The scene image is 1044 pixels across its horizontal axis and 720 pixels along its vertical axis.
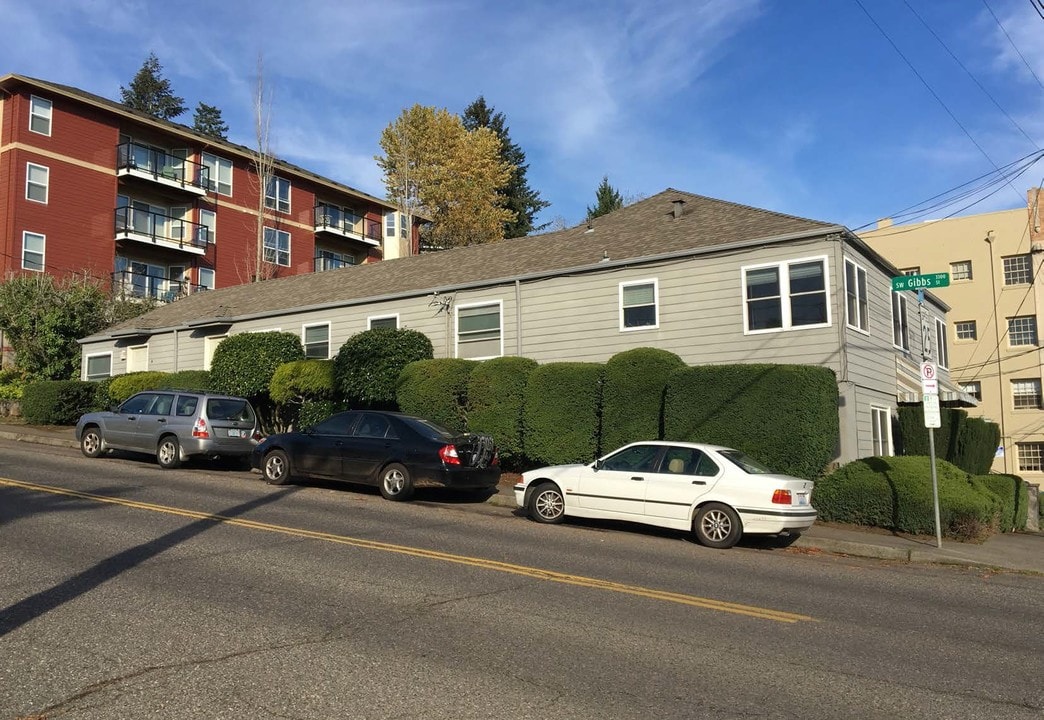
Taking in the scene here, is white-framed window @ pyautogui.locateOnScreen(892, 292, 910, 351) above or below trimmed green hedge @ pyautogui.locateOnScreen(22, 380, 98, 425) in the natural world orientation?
above

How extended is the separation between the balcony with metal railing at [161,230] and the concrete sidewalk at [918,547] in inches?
1212

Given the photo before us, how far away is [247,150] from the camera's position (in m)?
44.3

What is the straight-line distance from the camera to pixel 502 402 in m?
17.4

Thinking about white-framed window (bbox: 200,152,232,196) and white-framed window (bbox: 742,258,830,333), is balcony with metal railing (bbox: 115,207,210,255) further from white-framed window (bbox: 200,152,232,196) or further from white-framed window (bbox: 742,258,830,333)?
white-framed window (bbox: 742,258,830,333)

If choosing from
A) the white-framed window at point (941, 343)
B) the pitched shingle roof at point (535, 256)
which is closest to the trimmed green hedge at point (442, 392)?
the pitched shingle roof at point (535, 256)

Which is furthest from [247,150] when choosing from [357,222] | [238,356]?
[238,356]

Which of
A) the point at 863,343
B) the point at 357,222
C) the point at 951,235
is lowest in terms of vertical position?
the point at 863,343

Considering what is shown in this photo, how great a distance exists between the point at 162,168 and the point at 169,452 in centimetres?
2831

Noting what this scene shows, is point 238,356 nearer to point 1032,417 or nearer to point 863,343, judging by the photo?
point 863,343

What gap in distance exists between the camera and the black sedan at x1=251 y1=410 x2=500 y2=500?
13.9m

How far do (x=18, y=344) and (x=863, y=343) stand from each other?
30.4 m

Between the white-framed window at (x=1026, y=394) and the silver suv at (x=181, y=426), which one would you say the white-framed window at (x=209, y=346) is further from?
the white-framed window at (x=1026, y=394)

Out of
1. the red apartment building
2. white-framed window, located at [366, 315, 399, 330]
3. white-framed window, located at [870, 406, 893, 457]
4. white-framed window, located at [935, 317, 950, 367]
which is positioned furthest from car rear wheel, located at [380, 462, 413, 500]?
the red apartment building

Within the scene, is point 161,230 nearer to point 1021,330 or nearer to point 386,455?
point 386,455
